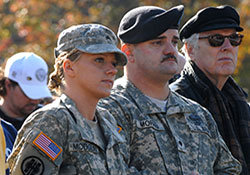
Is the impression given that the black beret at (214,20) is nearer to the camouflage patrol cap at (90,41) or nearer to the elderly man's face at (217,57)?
the elderly man's face at (217,57)

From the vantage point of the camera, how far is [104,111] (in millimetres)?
Result: 4555

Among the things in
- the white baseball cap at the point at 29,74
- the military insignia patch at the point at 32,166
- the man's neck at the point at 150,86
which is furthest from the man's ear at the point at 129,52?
the white baseball cap at the point at 29,74

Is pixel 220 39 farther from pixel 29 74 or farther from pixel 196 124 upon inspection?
pixel 29 74

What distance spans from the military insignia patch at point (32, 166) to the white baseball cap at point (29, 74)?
8.97 feet

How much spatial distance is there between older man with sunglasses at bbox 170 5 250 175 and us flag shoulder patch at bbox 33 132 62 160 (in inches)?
80.7

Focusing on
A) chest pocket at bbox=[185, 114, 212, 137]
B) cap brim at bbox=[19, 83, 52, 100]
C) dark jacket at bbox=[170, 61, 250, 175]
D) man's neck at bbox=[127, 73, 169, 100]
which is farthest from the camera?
cap brim at bbox=[19, 83, 52, 100]

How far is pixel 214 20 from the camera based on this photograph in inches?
237

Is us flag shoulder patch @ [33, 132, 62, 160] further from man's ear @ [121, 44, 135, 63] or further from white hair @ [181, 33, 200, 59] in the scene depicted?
white hair @ [181, 33, 200, 59]

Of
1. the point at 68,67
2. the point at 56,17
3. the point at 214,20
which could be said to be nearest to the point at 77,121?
the point at 68,67

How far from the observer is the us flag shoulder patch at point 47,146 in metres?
3.95

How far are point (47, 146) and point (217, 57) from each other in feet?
8.19

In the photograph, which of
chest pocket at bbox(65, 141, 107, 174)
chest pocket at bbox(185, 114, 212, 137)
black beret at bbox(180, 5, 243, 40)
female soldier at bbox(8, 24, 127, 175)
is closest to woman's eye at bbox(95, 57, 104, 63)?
female soldier at bbox(8, 24, 127, 175)

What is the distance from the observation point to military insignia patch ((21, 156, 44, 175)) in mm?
3930

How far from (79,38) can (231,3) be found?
11.8 m
